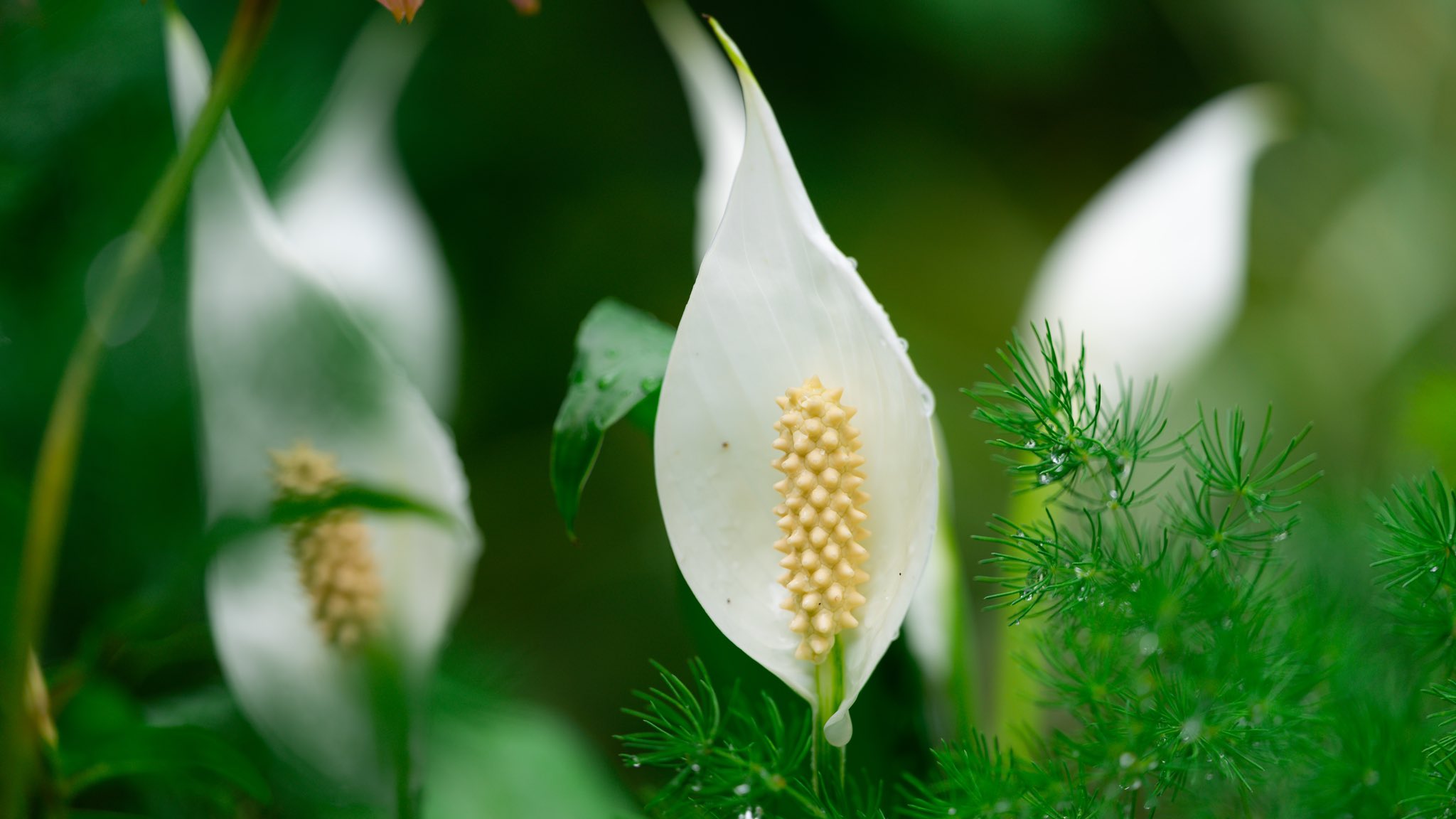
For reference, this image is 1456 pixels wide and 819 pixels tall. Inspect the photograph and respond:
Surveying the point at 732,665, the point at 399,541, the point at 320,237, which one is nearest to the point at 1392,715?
the point at 732,665

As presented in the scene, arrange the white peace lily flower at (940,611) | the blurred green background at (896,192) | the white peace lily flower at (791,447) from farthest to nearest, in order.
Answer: the blurred green background at (896,192)
the white peace lily flower at (940,611)
the white peace lily flower at (791,447)

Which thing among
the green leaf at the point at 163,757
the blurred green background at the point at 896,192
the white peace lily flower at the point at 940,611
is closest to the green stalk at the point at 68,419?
the green leaf at the point at 163,757

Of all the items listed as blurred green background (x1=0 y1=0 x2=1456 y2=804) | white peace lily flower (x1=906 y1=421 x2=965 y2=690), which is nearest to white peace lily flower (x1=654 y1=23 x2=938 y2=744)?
white peace lily flower (x1=906 y1=421 x2=965 y2=690)

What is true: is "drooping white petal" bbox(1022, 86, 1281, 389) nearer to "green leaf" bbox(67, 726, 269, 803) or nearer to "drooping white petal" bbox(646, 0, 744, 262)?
"drooping white petal" bbox(646, 0, 744, 262)

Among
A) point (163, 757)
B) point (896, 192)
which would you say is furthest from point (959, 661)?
point (896, 192)

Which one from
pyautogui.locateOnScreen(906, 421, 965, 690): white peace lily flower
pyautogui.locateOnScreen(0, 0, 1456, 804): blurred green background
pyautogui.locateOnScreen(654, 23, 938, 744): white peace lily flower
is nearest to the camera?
pyautogui.locateOnScreen(654, 23, 938, 744): white peace lily flower

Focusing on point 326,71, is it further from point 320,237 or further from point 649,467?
point 649,467

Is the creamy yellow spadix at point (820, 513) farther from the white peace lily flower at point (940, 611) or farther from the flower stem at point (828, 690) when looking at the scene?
the white peace lily flower at point (940, 611)
